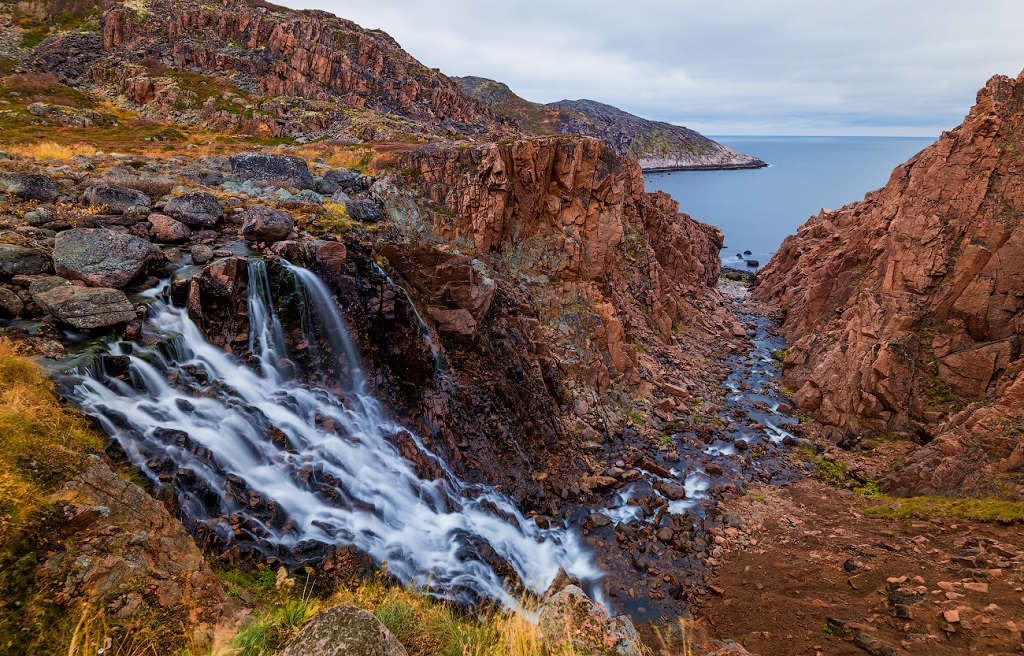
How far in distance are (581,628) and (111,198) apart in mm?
18568

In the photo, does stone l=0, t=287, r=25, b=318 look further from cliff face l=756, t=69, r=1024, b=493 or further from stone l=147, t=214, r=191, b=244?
cliff face l=756, t=69, r=1024, b=493

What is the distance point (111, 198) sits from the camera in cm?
1498

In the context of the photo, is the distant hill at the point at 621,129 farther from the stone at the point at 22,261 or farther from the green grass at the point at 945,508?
the stone at the point at 22,261

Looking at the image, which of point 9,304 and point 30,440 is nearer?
point 30,440

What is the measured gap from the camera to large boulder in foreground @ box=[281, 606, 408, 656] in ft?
14.0

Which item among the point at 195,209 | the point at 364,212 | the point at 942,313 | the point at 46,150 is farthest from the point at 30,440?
the point at 942,313

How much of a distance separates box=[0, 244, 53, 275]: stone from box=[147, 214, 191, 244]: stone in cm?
332

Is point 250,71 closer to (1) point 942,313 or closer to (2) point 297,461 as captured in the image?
(2) point 297,461

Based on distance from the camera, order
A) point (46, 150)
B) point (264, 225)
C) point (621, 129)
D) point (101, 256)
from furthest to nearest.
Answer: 1. point (621, 129)
2. point (46, 150)
3. point (264, 225)
4. point (101, 256)

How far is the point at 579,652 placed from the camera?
5531 millimetres

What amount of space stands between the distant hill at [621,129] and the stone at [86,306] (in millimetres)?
137446

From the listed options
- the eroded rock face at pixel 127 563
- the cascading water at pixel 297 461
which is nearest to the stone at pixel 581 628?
the eroded rock face at pixel 127 563

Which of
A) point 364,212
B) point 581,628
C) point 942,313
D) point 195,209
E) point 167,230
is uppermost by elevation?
point 364,212

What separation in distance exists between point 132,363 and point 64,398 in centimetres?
178
